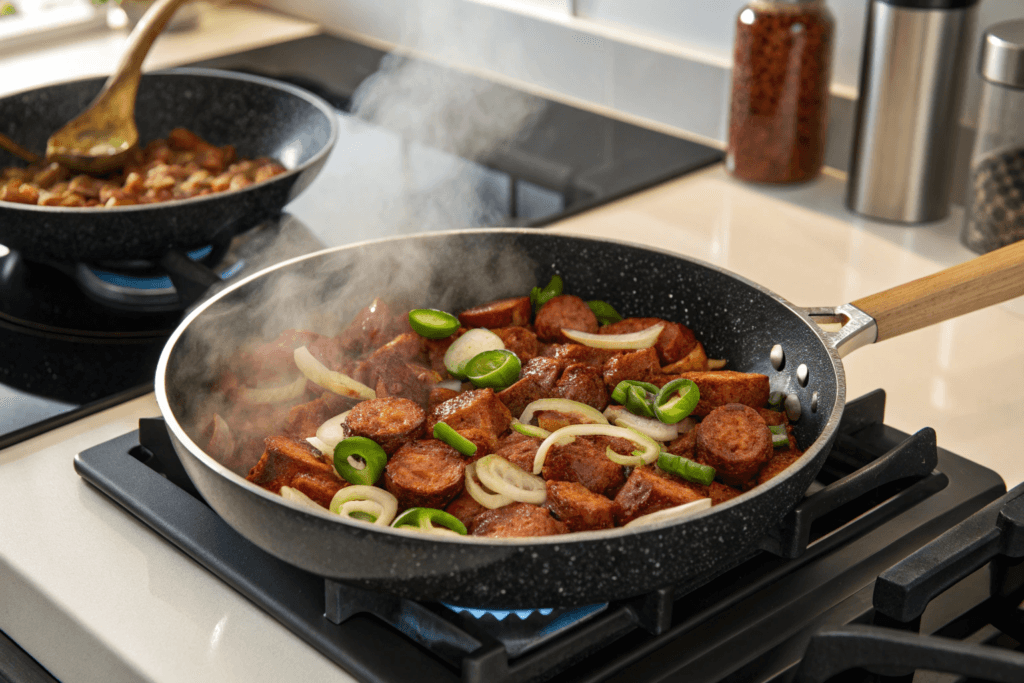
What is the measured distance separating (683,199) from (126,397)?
2.99 feet

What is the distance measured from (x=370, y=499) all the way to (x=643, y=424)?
0.28 metres

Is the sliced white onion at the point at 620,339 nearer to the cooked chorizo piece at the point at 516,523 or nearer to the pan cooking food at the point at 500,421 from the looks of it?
the pan cooking food at the point at 500,421

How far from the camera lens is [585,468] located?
2.85ft

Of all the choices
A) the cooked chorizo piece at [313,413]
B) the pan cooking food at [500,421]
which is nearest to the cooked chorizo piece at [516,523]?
the pan cooking food at [500,421]

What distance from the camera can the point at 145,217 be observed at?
123cm

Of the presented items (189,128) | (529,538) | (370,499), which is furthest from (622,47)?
(529,538)

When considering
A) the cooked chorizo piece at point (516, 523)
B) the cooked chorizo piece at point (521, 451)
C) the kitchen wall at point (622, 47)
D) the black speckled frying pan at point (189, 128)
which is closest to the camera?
the cooked chorizo piece at point (516, 523)

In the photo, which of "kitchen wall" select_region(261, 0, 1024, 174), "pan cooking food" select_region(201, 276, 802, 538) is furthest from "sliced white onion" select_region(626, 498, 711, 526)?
"kitchen wall" select_region(261, 0, 1024, 174)

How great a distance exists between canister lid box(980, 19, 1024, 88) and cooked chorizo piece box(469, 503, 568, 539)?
0.88m

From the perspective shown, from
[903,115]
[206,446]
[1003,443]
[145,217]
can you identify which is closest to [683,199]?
[903,115]

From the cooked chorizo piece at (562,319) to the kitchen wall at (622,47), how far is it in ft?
2.55

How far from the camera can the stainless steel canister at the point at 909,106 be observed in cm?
139

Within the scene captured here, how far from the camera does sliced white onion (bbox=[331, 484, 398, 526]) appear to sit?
0.83 meters

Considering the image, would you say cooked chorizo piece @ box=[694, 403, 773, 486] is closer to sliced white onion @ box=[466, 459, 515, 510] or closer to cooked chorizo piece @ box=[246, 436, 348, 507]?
sliced white onion @ box=[466, 459, 515, 510]
